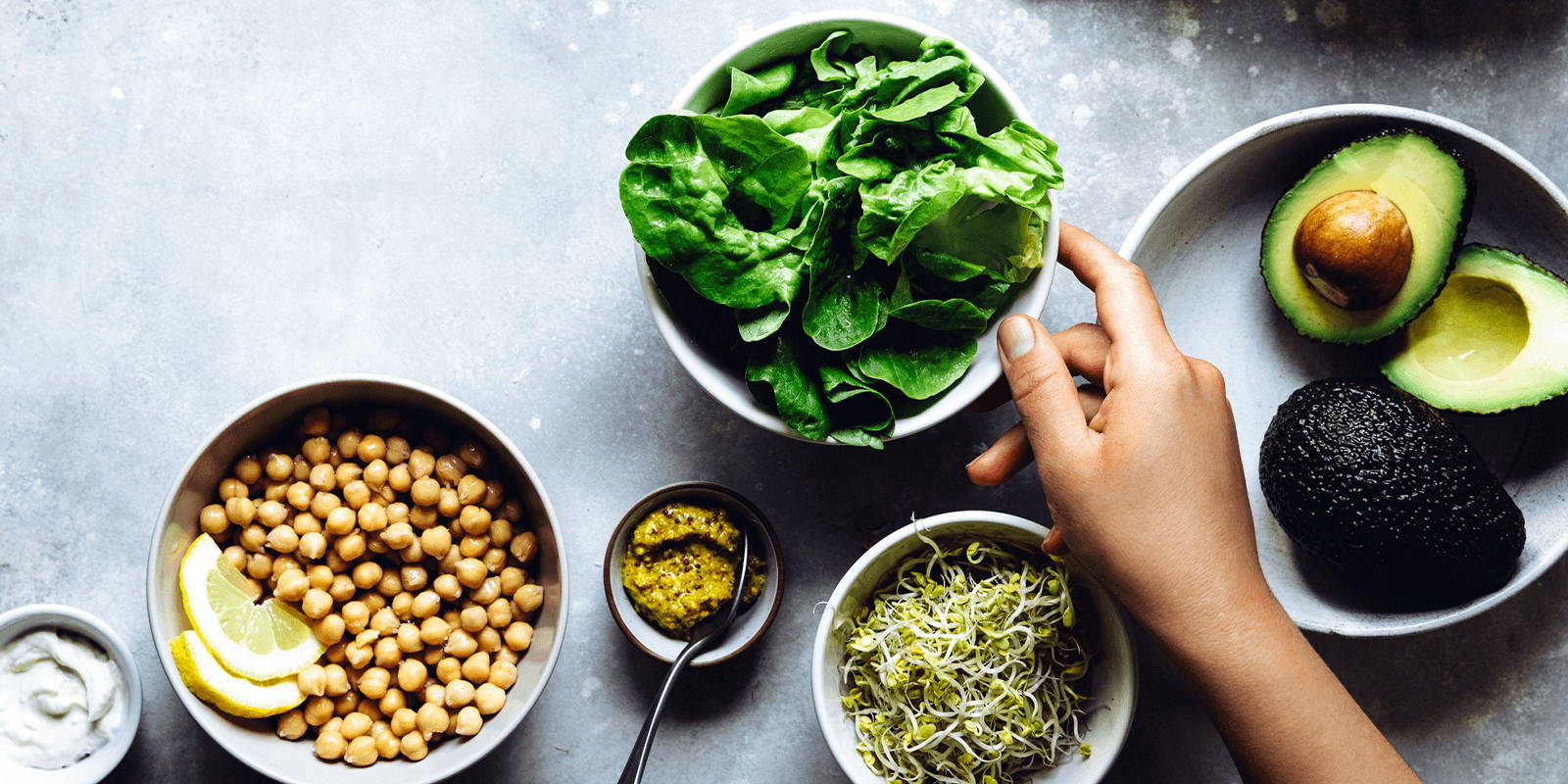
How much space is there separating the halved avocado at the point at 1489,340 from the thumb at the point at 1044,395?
0.55m

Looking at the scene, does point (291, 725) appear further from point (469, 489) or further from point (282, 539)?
point (469, 489)

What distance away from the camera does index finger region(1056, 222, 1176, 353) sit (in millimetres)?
1417

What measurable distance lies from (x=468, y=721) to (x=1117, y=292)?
1.06 m

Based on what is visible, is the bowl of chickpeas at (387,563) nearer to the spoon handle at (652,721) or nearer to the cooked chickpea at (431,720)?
the cooked chickpea at (431,720)

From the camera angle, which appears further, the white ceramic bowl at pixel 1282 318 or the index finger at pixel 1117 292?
the white ceramic bowl at pixel 1282 318

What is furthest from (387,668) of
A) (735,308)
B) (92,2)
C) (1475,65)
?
(1475,65)

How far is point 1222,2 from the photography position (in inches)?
68.7

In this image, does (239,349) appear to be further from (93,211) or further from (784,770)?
(784,770)

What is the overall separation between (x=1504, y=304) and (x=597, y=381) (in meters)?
1.31

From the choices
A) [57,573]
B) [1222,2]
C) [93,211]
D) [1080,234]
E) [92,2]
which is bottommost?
[57,573]

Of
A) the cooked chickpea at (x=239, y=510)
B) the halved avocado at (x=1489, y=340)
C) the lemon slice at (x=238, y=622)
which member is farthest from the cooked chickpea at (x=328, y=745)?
the halved avocado at (x=1489, y=340)

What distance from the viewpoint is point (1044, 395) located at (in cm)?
139

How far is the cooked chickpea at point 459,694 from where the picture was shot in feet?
5.14

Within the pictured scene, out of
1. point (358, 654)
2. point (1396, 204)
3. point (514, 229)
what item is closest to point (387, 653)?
point (358, 654)
